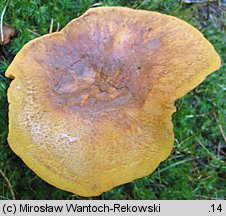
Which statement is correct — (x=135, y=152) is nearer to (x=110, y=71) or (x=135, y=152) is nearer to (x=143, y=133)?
(x=143, y=133)

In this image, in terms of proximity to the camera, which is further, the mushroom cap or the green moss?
the green moss

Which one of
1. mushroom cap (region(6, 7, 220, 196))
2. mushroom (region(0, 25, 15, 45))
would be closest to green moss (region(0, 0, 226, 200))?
mushroom (region(0, 25, 15, 45))

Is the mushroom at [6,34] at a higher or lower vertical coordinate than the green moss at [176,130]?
higher

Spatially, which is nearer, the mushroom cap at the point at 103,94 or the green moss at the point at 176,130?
the mushroom cap at the point at 103,94

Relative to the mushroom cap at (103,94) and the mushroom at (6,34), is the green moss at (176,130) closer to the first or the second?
the mushroom at (6,34)

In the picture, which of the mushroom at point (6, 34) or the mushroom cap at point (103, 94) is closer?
the mushroom cap at point (103, 94)

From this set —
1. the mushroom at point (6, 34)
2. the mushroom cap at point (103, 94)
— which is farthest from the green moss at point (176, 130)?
the mushroom cap at point (103, 94)

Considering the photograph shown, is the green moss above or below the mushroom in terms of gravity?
below

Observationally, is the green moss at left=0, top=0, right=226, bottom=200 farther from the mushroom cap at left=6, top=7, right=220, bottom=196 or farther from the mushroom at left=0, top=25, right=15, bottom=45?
the mushroom cap at left=6, top=7, right=220, bottom=196
